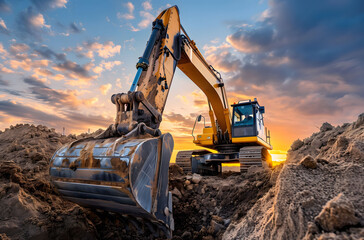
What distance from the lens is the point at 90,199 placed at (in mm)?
2812

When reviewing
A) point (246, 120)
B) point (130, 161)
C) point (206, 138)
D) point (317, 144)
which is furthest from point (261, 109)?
point (130, 161)

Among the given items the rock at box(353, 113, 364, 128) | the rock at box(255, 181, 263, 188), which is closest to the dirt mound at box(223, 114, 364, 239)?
the rock at box(255, 181, 263, 188)

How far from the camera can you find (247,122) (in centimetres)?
815

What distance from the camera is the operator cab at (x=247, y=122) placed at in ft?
26.0

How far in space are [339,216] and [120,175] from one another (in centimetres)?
199

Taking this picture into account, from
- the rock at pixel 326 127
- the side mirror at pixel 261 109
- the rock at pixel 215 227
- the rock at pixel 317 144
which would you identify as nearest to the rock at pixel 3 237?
the rock at pixel 215 227

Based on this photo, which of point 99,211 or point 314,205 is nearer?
point 314,205

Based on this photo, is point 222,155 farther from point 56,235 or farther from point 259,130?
point 56,235

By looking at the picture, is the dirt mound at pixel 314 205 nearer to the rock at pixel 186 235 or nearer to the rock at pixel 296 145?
the rock at pixel 186 235

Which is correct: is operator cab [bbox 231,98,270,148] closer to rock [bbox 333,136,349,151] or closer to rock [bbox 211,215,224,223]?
rock [bbox 333,136,349,151]

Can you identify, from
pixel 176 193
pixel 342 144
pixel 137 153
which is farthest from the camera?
pixel 176 193

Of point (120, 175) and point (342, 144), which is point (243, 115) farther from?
point (120, 175)

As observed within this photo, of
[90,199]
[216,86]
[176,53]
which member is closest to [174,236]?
[90,199]

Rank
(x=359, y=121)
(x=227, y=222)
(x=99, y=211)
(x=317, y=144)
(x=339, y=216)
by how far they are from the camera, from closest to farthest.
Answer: (x=339, y=216) < (x=99, y=211) < (x=227, y=222) < (x=359, y=121) < (x=317, y=144)
